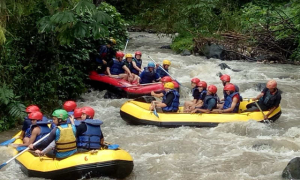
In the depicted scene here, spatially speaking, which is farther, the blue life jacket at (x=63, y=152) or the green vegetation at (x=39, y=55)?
the green vegetation at (x=39, y=55)

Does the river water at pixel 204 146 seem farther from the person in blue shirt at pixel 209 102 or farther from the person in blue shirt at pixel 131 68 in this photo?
the person in blue shirt at pixel 131 68

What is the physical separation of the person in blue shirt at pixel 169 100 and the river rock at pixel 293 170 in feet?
11.4

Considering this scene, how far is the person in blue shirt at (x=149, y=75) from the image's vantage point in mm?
12555

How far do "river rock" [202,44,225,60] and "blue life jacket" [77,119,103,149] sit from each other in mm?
11971

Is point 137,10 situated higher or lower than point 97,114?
higher

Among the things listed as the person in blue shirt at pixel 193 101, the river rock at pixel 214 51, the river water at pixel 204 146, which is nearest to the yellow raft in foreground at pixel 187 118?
the river water at pixel 204 146

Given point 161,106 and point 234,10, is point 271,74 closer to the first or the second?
point 161,106

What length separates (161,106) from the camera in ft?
33.0

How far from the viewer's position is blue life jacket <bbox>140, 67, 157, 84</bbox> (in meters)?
12.6

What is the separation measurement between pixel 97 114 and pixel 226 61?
26.4 feet

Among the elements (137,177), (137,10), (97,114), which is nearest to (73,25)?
(137,177)

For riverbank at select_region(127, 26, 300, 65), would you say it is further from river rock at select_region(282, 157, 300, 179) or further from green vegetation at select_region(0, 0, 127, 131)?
river rock at select_region(282, 157, 300, 179)

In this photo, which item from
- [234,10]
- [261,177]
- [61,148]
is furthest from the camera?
[234,10]

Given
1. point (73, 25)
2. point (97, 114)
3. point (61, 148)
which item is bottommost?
point (97, 114)
